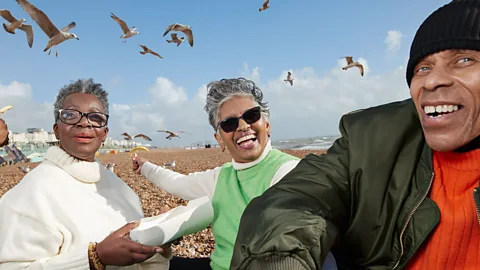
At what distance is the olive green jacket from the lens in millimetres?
1370

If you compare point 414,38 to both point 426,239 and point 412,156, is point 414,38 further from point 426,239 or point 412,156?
point 426,239

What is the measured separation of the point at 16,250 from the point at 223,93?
5.34ft

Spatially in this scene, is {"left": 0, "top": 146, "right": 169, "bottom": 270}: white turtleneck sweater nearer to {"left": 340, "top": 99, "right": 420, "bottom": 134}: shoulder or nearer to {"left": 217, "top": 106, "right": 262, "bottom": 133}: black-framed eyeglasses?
{"left": 217, "top": 106, "right": 262, "bottom": 133}: black-framed eyeglasses

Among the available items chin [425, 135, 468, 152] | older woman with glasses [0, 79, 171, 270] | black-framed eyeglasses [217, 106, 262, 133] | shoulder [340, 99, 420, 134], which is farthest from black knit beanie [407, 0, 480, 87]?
older woman with glasses [0, 79, 171, 270]

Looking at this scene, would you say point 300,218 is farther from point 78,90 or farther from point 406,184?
point 78,90

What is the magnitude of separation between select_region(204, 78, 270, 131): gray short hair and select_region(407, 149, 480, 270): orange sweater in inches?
58.9

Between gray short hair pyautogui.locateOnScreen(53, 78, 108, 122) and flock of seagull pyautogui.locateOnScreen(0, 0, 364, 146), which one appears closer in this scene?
gray short hair pyautogui.locateOnScreen(53, 78, 108, 122)

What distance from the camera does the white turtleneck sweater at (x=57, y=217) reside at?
2.05 meters

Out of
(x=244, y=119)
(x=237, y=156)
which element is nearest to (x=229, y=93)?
(x=244, y=119)

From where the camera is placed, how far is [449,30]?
4.58 ft

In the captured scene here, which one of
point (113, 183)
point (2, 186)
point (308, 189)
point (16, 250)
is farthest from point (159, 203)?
point (2, 186)

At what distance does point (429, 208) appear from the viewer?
1.43m

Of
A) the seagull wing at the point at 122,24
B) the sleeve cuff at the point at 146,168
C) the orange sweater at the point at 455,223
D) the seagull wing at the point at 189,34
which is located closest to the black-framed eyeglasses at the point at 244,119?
the sleeve cuff at the point at 146,168

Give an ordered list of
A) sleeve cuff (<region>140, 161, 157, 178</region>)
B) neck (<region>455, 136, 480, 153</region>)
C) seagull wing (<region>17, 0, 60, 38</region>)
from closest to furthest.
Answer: neck (<region>455, 136, 480, 153</region>) → sleeve cuff (<region>140, 161, 157, 178</region>) → seagull wing (<region>17, 0, 60, 38</region>)
